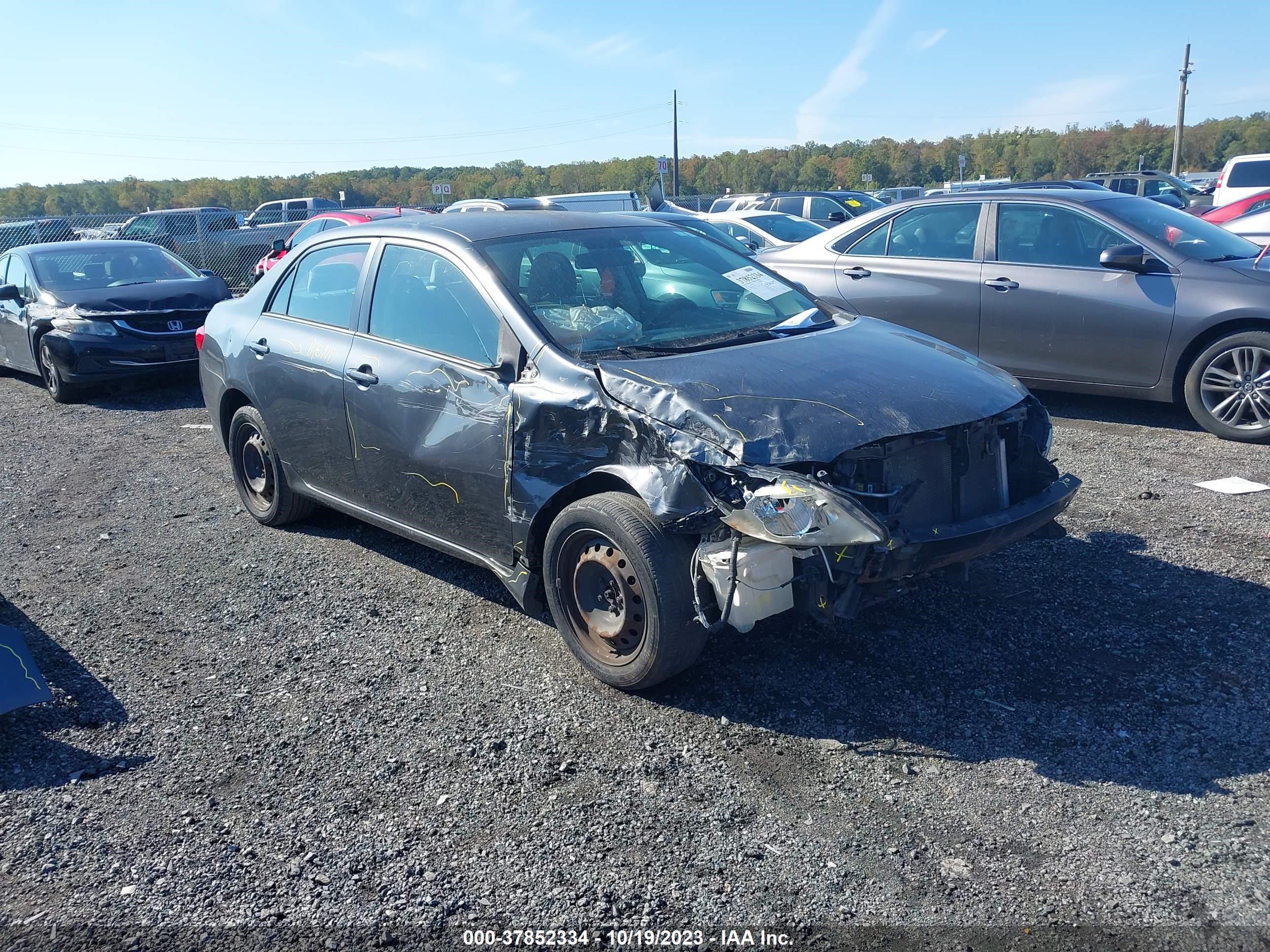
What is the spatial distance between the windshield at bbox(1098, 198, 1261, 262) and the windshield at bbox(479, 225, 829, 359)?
12.1 feet

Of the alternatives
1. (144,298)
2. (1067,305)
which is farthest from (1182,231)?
(144,298)

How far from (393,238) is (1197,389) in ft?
17.6

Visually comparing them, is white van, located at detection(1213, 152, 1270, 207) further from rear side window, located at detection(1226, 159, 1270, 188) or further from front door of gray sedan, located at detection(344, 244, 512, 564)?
front door of gray sedan, located at detection(344, 244, 512, 564)

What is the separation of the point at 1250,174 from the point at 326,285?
2181 centimetres

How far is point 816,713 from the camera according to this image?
12.3 ft

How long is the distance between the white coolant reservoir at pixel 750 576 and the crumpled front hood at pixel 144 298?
858cm

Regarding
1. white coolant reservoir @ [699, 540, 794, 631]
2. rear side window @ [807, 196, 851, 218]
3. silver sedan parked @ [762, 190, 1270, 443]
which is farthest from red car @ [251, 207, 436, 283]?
white coolant reservoir @ [699, 540, 794, 631]

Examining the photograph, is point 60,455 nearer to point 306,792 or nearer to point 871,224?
point 306,792

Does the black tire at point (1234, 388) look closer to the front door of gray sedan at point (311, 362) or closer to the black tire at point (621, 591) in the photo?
the black tire at point (621, 591)

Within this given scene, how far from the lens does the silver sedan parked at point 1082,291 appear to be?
268 inches

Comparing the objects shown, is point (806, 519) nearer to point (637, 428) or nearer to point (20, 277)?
point (637, 428)

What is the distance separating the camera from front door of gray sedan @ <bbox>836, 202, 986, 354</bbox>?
784 centimetres

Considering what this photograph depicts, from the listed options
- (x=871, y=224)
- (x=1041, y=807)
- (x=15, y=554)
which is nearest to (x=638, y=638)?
(x=1041, y=807)

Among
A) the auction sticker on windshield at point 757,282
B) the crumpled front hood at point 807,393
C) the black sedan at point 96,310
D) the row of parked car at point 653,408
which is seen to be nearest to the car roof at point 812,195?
→ the black sedan at point 96,310
